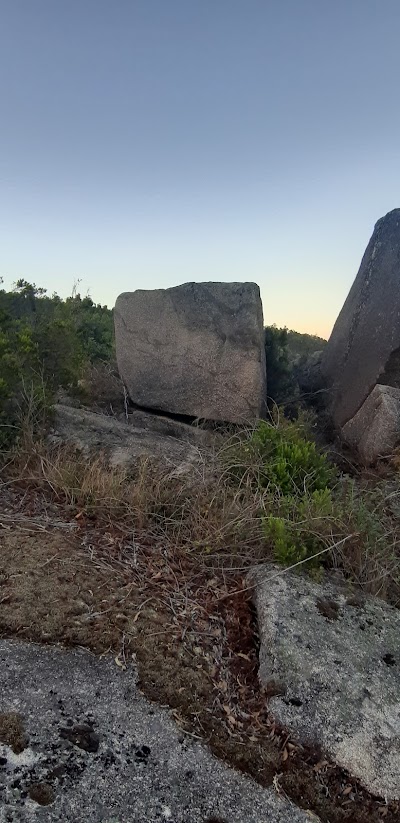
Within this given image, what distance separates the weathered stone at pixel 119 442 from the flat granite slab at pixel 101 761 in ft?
7.81

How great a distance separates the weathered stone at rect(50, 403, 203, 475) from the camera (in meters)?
4.92

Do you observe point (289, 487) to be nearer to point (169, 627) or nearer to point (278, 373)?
point (169, 627)

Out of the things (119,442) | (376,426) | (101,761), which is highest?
(376,426)

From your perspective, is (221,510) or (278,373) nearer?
(221,510)

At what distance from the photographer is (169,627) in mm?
2988

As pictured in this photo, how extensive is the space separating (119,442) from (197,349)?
1784 millimetres

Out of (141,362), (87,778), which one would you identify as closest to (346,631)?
(87,778)

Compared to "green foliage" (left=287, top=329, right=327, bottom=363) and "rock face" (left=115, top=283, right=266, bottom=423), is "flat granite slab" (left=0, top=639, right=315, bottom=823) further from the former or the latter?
"green foliage" (left=287, top=329, right=327, bottom=363)

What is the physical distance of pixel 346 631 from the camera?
3096mm

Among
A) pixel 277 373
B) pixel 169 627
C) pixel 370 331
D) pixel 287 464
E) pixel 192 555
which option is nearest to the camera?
pixel 169 627

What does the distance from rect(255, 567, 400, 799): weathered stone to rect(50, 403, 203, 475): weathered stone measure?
64.6 inches

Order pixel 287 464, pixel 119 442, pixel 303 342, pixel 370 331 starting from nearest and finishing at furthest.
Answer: pixel 287 464
pixel 119 442
pixel 370 331
pixel 303 342

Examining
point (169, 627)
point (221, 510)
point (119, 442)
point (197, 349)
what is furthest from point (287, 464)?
point (197, 349)

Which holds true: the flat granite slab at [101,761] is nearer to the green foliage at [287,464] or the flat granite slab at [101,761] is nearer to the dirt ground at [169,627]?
the dirt ground at [169,627]
